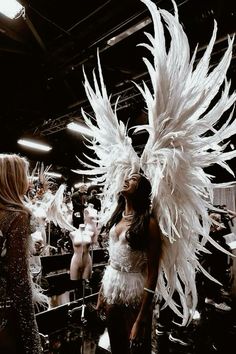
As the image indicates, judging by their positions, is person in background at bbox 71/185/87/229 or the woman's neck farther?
person in background at bbox 71/185/87/229

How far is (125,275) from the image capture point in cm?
189

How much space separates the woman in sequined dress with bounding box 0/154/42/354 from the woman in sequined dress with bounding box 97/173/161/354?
0.70 m

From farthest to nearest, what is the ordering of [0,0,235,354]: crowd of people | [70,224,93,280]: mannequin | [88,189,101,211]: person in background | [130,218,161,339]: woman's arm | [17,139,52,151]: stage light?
[17,139,52,151]: stage light → [88,189,101,211]: person in background → [70,224,93,280]: mannequin → [0,0,235,354]: crowd of people → [130,218,161,339]: woman's arm


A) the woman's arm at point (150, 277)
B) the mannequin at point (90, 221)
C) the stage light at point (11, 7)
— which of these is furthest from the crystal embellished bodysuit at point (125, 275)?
the stage light at point (11, 7)

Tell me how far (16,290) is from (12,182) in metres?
0.50

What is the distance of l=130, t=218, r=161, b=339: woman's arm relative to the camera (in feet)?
5.54

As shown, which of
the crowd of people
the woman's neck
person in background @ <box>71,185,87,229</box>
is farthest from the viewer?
person in background @ <box>71,185,87,229</box>

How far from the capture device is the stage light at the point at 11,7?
3.44 metres

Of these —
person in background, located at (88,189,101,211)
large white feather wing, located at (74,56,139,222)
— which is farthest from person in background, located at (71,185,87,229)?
large white feather wing, located at (74,56,139,222)

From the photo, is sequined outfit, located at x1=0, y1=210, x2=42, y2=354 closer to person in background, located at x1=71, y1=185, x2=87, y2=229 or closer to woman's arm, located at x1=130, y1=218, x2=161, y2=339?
woman's arm, located at x1=130, y1=218, x2=161, y2=339

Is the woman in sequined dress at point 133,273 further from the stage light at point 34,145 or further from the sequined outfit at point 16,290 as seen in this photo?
the stage light at point 34,145

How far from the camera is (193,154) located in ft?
6.19

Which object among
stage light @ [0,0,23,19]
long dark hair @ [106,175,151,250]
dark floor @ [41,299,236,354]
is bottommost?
dark floor @ [41,299,236,354]

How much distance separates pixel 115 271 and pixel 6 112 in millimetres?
6356
